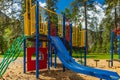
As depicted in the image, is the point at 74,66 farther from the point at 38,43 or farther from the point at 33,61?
the point at 33,61

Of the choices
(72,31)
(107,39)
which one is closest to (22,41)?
(72,31)

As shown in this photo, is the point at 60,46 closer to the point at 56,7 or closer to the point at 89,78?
the point at 89,78

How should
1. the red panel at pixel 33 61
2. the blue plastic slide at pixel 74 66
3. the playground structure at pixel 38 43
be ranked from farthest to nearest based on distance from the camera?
the red panel at pixel 33 61, the playground structure at pixel 38 43, the blue plastic slide at pixel 74 66

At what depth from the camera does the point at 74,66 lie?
12516mm

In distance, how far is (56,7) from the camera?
5044cm

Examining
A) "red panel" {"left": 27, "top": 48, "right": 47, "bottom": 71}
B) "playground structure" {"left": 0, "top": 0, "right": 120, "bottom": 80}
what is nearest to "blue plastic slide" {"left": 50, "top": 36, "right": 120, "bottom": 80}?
"playground structure" {"left": 0, "top": 0, "right": 120, "bottom": 80}

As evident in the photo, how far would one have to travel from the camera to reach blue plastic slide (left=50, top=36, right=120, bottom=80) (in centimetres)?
1067

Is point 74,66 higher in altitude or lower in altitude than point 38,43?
lower

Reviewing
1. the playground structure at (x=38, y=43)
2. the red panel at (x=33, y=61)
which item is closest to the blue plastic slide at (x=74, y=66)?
the playground structure at (x=38, y=43)

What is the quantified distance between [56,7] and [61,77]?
3795cm

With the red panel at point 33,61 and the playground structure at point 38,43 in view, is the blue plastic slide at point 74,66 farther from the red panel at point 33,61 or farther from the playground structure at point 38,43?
the red panel at point 33,61

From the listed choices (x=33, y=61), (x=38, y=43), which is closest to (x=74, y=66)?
(x=38, y=43)

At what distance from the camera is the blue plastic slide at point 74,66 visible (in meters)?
10.7

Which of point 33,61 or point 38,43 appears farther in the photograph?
point 33,61
